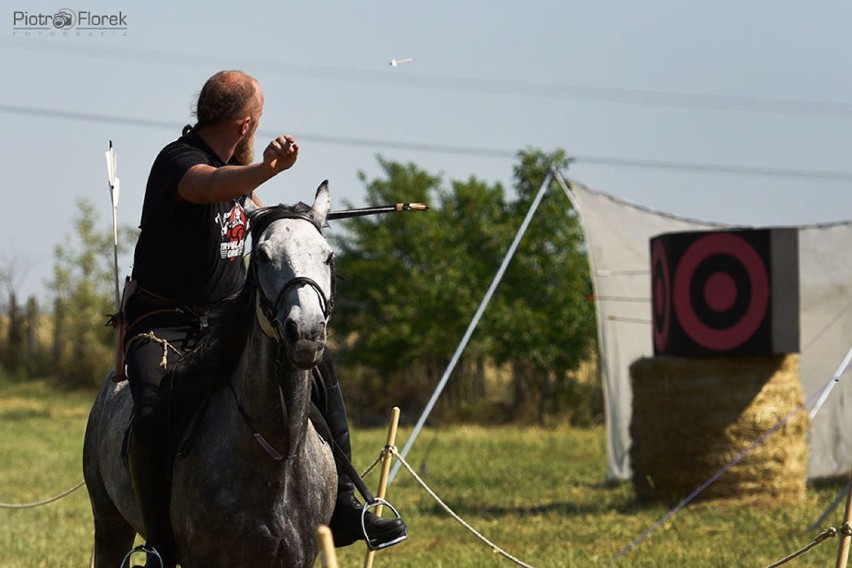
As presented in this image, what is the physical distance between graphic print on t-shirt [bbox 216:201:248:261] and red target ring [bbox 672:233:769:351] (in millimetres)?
9145

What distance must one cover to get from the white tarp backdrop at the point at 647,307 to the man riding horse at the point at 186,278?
11724 millimetres

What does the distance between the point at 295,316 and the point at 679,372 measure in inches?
409

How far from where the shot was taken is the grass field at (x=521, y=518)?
10.6 m

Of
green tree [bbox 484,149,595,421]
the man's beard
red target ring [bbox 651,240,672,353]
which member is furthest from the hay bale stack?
green tree [bbox 484,149,595,421]

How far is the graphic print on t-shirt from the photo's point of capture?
18.3 feet

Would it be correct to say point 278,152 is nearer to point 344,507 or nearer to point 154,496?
point 154,496

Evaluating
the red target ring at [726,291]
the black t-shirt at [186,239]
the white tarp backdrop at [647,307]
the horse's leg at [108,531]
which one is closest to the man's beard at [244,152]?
the black t-shirt at [186,239]

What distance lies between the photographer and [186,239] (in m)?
5.51

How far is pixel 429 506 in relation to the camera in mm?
14656

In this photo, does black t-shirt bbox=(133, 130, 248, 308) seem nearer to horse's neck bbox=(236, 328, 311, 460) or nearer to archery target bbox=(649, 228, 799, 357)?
horse's neck bbox=(236, 328, 311, 460)

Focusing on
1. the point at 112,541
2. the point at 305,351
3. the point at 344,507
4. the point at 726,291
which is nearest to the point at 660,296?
the point at 726,291

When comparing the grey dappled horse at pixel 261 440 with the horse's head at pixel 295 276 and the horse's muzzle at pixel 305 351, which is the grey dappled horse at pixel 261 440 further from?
the horse's muzzle at pixel 305 351

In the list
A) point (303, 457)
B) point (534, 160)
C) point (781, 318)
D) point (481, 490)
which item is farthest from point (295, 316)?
point (534, 160)

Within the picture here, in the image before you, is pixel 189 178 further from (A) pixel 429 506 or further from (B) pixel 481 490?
(B) pixel 481 490
